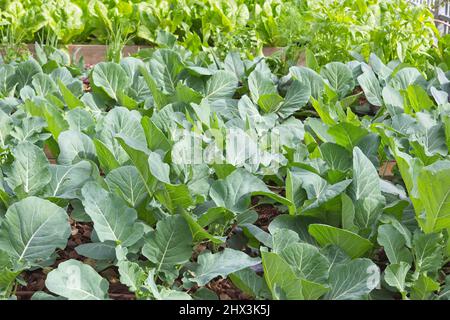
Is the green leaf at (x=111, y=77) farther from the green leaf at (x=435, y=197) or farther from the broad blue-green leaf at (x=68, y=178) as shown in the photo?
the green leaf at (x=435, y=197)

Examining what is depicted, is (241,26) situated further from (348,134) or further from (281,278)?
(281,278)

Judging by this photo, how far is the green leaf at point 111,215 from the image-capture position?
2164 millimetres

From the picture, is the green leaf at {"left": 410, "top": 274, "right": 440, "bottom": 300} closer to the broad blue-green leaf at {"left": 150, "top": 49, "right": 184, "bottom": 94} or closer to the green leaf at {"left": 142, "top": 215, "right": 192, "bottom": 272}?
the green leaf at {"left": 142, "top": 215, "right": 192, "bottom": 272}

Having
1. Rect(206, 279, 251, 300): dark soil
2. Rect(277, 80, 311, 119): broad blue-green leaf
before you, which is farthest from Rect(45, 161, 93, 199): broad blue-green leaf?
Rect(277, 80, 311, 119): broad blue-green leaf

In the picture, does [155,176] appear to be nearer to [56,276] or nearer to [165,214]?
[165,214]

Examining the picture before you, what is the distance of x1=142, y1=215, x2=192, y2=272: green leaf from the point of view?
2.17 metres

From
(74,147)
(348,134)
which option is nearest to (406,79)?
(348,134)

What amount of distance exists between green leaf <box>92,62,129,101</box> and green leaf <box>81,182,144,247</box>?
1301 mm

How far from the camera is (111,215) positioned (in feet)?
7.18

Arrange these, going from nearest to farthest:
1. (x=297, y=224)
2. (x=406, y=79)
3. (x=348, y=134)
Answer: (x=297, y=224), (x=348, y=134), (x=406, y=79)

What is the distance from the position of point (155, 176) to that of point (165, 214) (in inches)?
8.4

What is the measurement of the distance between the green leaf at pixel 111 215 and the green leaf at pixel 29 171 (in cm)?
25

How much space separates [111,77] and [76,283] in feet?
5.50
